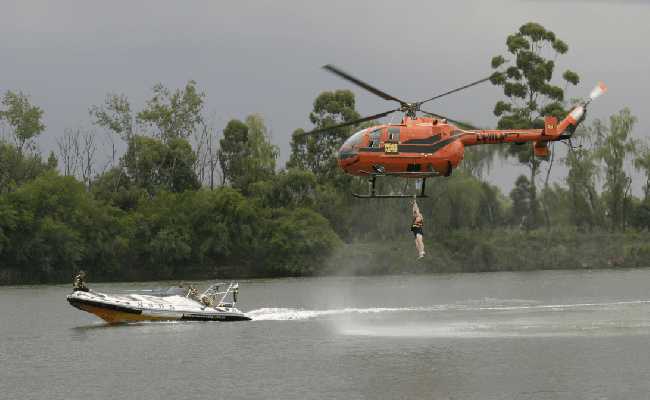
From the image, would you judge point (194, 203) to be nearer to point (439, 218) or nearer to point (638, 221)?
point (439, 218)

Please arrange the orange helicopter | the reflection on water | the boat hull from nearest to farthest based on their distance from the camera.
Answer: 1. the orange helicopter
2. the reflection on water
3. the boat hull

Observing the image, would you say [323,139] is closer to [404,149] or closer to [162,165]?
[162,165]

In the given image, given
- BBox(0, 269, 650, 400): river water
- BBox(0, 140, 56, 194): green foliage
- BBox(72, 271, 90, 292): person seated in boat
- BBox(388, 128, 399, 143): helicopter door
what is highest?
BBox(0, 140, 56, 194): green foliage

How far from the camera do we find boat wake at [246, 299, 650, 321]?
285 ft

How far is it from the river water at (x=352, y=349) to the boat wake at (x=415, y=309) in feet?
0.51

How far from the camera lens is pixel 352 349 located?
69062 millimetres

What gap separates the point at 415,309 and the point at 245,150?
66355mm

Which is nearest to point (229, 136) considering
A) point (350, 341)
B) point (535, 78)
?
point (535, 78)

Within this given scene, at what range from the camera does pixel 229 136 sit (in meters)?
154

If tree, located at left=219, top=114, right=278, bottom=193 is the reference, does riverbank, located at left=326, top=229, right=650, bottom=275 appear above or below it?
below

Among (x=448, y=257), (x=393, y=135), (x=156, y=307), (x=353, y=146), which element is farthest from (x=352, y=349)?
(x=448, y=257)

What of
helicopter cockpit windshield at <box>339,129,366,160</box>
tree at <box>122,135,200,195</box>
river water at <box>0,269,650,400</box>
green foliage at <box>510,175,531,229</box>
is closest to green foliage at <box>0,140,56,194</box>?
tree at <box>122,135,200,195</box>

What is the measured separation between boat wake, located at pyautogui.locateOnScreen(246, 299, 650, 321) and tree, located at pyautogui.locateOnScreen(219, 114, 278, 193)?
2288 inches

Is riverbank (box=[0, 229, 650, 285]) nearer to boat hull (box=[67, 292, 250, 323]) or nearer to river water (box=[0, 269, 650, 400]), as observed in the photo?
river water (box=[0, 269, 650, 400])
